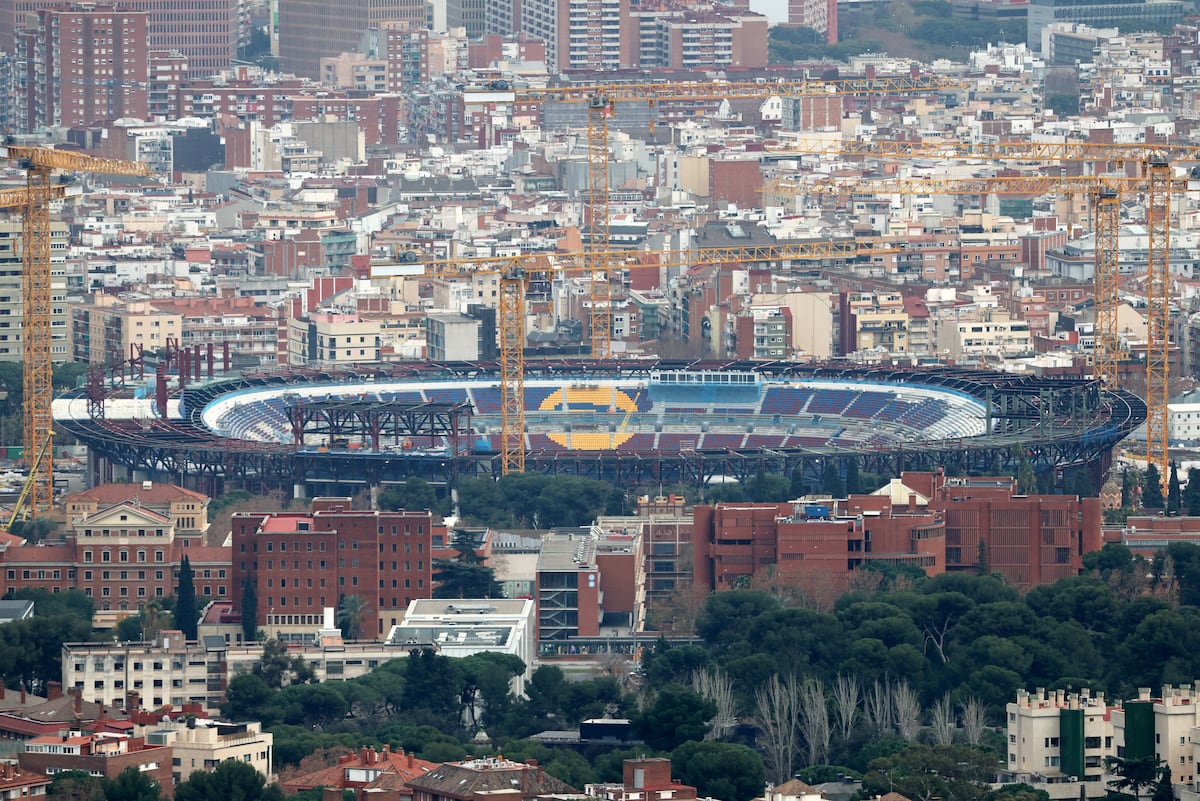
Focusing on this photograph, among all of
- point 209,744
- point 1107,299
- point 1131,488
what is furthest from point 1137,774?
point 1107,299

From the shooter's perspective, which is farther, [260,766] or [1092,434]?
[1092,434]

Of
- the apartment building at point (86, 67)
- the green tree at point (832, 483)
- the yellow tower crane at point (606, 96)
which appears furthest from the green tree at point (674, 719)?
the apartment building at point (86, 67)

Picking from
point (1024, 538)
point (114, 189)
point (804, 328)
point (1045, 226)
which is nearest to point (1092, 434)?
point (1024, 538)

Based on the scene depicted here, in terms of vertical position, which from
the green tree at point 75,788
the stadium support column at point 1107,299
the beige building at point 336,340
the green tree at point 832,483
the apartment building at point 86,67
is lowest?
the green tree at point 75,788

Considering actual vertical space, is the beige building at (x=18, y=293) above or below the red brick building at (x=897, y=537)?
above

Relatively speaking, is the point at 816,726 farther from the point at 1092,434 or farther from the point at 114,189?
the point at 114,189

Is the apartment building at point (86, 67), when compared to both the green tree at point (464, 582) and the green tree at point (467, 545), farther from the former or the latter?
the green tree at point (464, 582)
